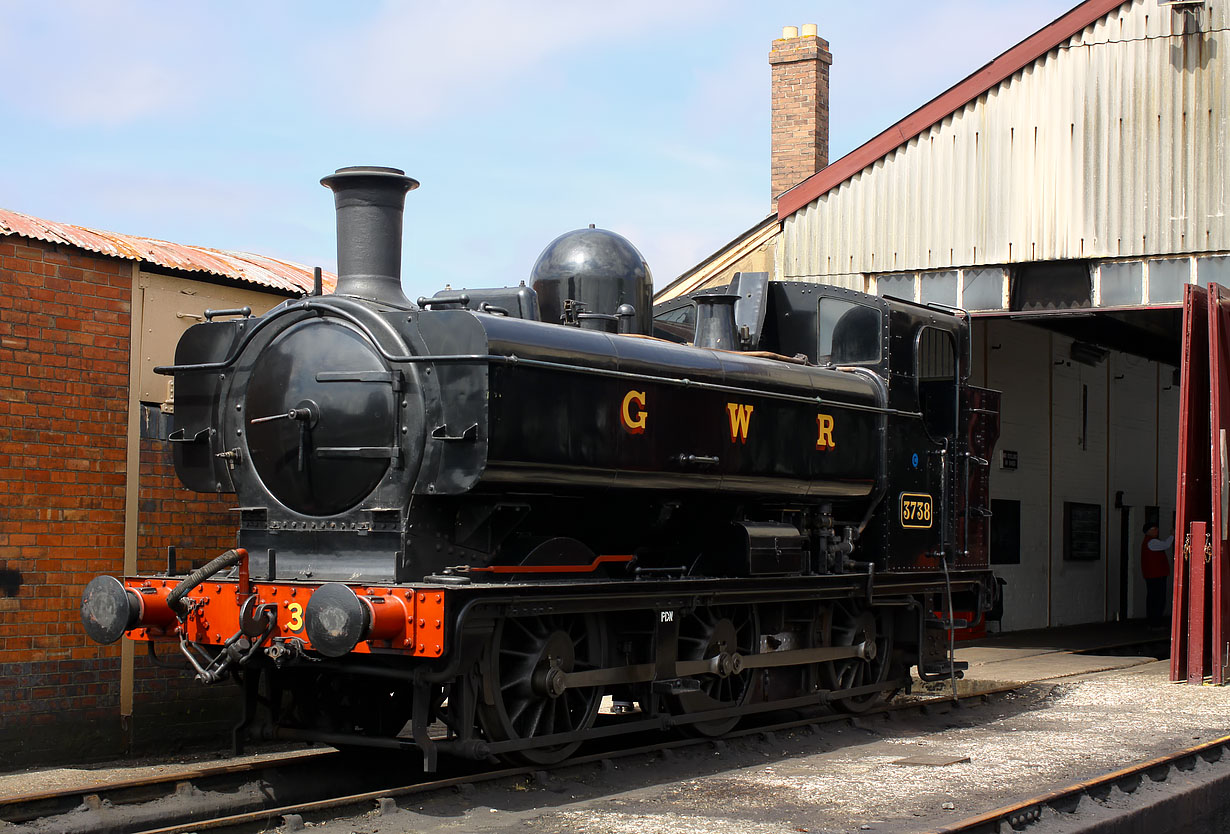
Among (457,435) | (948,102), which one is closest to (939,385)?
(948,102)

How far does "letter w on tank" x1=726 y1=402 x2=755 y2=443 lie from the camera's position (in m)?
8.30

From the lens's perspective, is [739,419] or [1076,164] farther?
[1076,164]

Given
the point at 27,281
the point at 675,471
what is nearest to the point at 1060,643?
the point at 675,471

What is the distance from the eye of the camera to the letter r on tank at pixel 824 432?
357 inches

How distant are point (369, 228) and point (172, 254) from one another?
2.05 m

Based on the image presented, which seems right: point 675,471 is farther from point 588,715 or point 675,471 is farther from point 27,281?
point 27,281

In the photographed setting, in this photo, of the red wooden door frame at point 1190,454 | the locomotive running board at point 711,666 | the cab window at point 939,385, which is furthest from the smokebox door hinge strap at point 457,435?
the red wooden door frame at point 1190,454

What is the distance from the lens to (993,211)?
1376 centimetres

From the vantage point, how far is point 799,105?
66.3 feet

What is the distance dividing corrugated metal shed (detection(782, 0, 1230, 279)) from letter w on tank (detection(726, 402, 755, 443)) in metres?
6.27

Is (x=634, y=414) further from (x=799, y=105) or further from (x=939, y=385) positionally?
(x=799, y=105)

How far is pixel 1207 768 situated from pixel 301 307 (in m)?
5.98

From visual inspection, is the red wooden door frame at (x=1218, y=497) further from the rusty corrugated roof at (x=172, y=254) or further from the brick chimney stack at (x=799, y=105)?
the brick chimney stack at (x=799, y=105)

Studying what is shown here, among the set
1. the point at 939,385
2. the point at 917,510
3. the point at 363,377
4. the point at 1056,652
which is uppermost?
the point at 939,385
